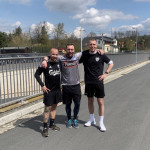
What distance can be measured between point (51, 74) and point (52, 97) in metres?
0.48

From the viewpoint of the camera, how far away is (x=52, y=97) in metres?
4.48

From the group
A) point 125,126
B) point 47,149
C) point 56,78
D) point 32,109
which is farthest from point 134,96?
point 47,149

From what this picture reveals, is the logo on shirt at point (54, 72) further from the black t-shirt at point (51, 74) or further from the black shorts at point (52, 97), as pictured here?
the black shorts at point (52, 97)

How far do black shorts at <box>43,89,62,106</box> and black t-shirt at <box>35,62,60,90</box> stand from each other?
0.34 feet

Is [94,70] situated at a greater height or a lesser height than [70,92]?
greater

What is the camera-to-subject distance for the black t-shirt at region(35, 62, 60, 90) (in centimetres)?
440

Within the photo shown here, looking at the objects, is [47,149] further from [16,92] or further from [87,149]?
[16,92]

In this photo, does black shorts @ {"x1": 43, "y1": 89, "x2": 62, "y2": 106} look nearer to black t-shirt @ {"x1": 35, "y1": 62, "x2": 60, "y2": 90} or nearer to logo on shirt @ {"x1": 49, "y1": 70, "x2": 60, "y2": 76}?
black t-shirt @ {"x1": 35, "y1": 62, "x2": 60, "y2": 90}

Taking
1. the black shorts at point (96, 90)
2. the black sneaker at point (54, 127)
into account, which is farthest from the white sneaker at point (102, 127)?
the black sneaker at point (54, 127)

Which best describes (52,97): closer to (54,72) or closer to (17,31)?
(54,72)

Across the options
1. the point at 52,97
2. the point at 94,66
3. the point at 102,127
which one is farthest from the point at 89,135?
the point at 94,66

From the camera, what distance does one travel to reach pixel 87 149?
12.4 ft

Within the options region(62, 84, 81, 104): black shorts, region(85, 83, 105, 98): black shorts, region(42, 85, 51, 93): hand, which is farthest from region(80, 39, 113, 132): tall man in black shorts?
region(42, 85, 51, 93): hand

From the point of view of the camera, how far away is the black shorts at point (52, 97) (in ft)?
14.6
